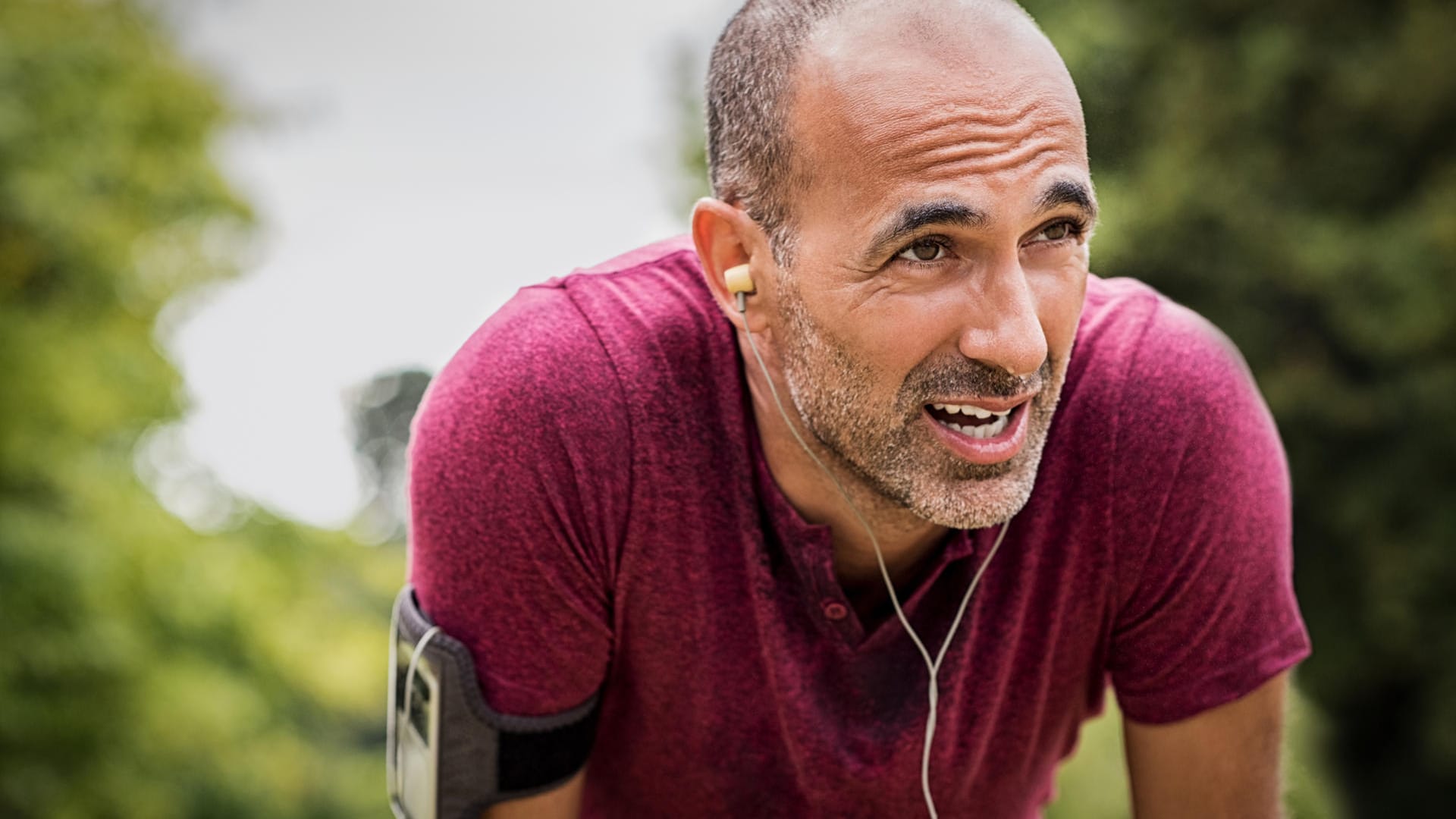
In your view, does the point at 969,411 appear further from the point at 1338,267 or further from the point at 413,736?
the point at 1338,267

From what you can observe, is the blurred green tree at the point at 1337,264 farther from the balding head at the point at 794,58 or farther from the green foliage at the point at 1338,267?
the balding head at the point at 794,58

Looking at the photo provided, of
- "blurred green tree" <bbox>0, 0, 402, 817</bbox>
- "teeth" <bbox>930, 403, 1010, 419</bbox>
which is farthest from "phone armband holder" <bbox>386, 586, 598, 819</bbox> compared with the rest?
"blurred green tree" <bbox>0, 0, 402, 817</bbox>

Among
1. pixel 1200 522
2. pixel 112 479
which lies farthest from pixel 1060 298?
pixel 112 479

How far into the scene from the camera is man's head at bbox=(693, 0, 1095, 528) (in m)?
1.40

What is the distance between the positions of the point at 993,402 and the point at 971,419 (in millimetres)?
71

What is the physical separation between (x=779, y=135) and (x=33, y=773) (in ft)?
13.3

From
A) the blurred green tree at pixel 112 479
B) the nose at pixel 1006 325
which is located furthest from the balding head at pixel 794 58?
the blurred green tree at pixel 112 479

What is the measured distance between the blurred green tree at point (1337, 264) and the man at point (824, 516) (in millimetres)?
5979

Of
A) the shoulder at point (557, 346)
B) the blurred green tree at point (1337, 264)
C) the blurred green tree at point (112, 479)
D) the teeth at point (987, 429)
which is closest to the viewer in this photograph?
the teeth at point (987, 429)

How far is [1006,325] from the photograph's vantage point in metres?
1.41

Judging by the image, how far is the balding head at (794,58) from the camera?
1.42 metres

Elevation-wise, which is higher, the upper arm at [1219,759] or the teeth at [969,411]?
the teeth at [969,411]

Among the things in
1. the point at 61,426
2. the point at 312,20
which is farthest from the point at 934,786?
the point at 312,20

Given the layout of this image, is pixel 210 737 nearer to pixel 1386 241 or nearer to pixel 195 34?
pixel 195 34
